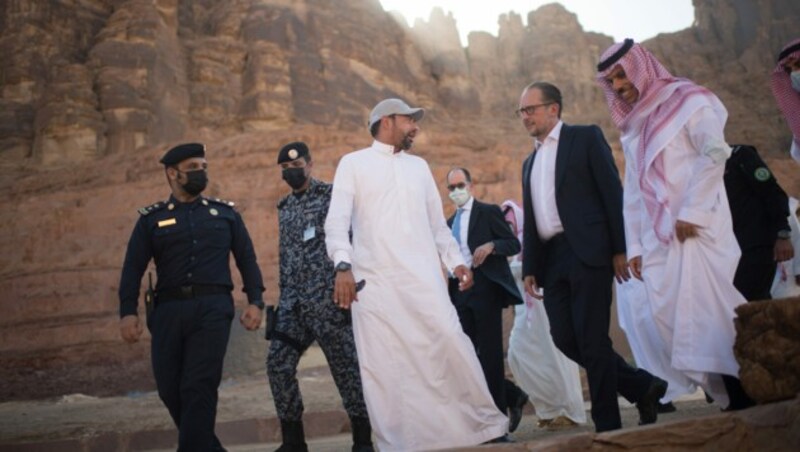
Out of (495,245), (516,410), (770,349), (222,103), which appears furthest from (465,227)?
(222,103)

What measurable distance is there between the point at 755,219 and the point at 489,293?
2056 millimetres

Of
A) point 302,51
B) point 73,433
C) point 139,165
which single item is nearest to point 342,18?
point 302,51

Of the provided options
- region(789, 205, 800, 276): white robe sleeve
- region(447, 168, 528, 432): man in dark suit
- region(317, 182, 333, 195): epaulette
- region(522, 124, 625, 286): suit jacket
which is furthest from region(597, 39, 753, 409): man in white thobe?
region(789, 205, 800, 276): white robe sleeve

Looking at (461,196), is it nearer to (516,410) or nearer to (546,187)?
(516,410)

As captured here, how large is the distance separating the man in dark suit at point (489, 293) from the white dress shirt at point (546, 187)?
3.61 feet

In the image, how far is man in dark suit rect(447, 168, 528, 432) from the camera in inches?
231

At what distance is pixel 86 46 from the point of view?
4231cm

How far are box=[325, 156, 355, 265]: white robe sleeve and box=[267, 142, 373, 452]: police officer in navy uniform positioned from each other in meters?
0.97

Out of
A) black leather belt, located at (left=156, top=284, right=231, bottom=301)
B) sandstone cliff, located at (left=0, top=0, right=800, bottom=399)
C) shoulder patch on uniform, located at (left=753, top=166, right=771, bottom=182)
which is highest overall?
sandstone cliff, located at (left=0, top=0, right=800, bottom=399)

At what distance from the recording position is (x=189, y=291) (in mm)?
4770

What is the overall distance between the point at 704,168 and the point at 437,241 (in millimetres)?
1698

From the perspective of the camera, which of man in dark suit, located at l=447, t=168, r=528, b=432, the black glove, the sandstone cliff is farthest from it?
the sandstone cliff

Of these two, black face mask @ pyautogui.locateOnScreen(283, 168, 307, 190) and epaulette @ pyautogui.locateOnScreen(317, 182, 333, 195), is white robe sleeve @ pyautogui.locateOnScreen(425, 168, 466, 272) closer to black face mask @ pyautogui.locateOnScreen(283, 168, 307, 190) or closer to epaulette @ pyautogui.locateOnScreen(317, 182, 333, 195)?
epaulette @ pyautogui.locateOnScreen(317, 182, 333, 195)

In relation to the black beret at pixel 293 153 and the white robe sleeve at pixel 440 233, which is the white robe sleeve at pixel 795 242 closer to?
the white robe sleeve at pixel 440 233
